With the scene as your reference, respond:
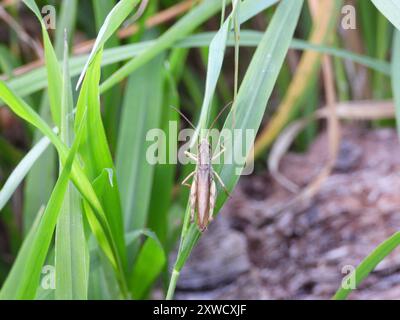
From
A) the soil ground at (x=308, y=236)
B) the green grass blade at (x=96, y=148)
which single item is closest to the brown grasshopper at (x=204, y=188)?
the green grass blade at (x=96, y=148)

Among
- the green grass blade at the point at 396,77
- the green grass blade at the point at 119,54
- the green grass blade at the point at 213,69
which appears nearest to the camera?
the green grass blade at the point at 213,69

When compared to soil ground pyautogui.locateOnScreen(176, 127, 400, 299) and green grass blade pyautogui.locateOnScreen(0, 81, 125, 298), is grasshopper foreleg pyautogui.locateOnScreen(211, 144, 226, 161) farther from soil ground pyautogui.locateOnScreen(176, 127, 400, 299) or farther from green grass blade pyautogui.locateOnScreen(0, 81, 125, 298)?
soil ground pyautogui.locateOnScreen(176, 127, 400, 299)

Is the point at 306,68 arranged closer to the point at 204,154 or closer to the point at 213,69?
the point at 204,154

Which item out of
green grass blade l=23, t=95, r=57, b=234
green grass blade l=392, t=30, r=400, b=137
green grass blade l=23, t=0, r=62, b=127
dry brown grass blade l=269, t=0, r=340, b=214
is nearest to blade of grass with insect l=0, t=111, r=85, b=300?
green grass blade l=23, t=0, r=62, b=127

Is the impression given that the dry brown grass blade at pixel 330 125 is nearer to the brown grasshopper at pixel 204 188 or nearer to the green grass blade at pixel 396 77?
the green grass blade at pixel 396 77

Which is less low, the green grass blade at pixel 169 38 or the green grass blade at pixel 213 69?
the green grass blade at pixel 169 38

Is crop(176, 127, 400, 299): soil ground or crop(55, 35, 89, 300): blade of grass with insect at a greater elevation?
crop(176, 127, 400, 299): soil ground
